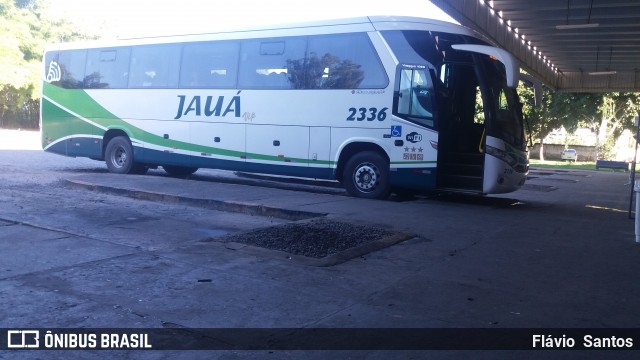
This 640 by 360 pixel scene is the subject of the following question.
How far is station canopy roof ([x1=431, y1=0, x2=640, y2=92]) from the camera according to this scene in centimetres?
1731

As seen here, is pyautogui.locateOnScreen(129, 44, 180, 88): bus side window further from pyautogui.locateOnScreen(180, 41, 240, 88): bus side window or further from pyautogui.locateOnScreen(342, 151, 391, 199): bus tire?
pyautogui.locateOnScreen(342, 151, 391, 199): bus tire

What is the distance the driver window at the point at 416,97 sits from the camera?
39.6 ft

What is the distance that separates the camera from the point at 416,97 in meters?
12.2

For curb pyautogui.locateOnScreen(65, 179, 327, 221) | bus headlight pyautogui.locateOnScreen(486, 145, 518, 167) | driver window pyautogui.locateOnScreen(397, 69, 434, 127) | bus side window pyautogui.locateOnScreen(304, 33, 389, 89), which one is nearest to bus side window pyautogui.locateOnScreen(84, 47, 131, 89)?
curb pyautogui.locateOnScreen(65, 179, 327, 221)

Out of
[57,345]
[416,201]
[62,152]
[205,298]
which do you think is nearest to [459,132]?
[416,201]

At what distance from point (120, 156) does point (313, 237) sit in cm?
1097

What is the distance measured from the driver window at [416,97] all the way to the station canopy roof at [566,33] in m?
3.36

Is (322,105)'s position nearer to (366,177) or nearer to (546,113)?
(366,177)

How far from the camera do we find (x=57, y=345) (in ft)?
13.3

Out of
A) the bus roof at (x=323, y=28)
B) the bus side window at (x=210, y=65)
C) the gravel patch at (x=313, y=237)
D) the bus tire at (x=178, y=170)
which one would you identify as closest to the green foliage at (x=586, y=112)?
the bus roof at (x=323, y=28)

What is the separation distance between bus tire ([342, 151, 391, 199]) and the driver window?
4.02 ft

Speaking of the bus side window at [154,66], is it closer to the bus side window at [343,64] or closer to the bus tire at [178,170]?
the bus tire at [178,170]

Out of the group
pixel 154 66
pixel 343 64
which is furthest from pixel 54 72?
pixel 343 64

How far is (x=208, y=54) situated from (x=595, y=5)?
12.0 meters
